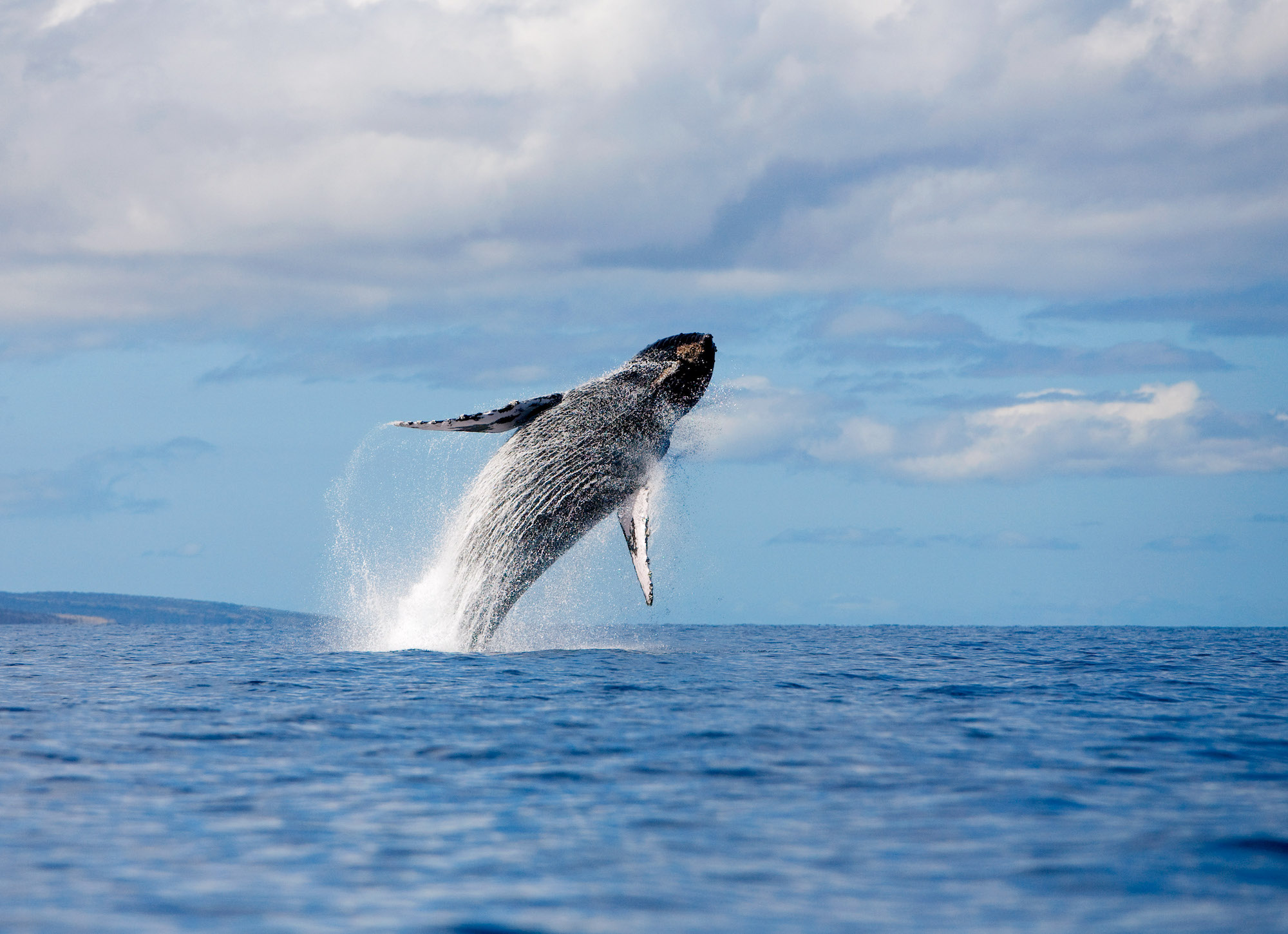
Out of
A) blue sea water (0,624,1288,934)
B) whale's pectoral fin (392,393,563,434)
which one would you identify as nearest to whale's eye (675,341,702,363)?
whale's pectoral fin (392,393,563,434)

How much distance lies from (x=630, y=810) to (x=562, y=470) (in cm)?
1186

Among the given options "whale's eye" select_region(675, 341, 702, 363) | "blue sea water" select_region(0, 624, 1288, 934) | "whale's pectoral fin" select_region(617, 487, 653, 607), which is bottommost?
"blue sea water" select_region(0, 624, 1288, 934)

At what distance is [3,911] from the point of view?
19.6 feet

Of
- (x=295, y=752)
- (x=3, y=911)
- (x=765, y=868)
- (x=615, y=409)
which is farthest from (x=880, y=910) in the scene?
(x=615, y=409)

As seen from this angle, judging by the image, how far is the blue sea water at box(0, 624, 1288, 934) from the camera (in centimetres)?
618

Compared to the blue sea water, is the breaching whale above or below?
above

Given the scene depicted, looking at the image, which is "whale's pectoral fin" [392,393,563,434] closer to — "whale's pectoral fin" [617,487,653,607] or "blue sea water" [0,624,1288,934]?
"whale's pectoral fin" [617,487,653,607]

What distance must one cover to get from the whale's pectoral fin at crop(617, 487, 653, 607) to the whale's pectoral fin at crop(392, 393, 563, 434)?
2.22 meters

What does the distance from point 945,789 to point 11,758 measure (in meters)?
8.20

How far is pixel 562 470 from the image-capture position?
1994 centimetres

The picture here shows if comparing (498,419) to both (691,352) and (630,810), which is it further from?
(630,810)

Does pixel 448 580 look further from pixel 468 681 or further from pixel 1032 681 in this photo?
pixel 1032 681

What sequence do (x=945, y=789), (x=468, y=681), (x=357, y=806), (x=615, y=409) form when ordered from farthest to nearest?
(x=615, y=409), (x=468, y=681), (x=945, y=789), (x=357, y=806)

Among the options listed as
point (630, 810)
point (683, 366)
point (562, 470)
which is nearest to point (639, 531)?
point (562, 470)
